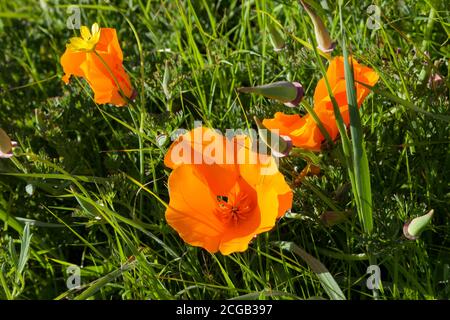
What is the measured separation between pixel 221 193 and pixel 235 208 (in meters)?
0.04

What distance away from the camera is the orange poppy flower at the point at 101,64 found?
1579 millimetres

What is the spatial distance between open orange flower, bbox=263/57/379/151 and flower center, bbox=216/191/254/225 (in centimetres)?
15

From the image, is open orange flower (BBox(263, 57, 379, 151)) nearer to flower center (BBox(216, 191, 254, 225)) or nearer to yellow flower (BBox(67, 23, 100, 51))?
flower center (BBox(216, 191, 254, 225))

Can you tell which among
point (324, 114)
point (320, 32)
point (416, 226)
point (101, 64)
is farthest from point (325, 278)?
point (101, 64)

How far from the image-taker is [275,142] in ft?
4.35

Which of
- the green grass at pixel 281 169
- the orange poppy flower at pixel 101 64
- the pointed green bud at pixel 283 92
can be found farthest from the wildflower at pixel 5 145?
the pointed green bud at pixel 283 92

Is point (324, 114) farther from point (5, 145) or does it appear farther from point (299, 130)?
point (5, 145)

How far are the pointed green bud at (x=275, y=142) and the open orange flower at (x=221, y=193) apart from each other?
0.03 metres

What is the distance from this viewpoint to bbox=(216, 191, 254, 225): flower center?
1.45 m

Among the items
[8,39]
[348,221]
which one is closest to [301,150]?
[348,221]

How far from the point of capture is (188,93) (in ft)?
6.46

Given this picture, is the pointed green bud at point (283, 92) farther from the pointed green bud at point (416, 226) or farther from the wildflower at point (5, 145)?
the wildflower at point (5, 145)

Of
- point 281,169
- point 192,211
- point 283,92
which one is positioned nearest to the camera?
point 283,92
